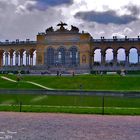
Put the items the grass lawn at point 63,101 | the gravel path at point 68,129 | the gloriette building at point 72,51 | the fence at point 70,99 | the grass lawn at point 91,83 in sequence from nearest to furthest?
the gravel path at point 68,129, the grass lawn at point 63,101, the fence at point 70,99, the grass lawn at point 91,83, the gloriette building at point 72,51

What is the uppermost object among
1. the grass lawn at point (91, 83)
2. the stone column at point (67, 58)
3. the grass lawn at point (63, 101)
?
the stone column at point (67, 58)

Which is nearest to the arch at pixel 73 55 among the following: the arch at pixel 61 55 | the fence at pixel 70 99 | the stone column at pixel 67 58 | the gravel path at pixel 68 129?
the stone column at pixel 67 58

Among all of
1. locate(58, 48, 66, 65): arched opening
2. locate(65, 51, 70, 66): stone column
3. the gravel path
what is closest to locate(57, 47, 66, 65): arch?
locate(58, 48, 66, 65): arched opening

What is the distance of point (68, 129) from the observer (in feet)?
56.5

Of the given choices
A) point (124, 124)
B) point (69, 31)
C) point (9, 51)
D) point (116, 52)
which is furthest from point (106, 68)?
point (124, 124)

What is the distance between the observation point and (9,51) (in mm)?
105750

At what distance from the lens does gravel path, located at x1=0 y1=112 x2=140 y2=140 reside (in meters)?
15.1

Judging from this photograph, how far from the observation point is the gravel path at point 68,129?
1515 cm

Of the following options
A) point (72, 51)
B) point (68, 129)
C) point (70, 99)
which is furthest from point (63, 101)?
point (72, 51)

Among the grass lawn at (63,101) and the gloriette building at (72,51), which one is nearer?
the grass lawn at (63,101)

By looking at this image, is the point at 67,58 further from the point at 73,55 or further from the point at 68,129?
Answer: the point at 68,129

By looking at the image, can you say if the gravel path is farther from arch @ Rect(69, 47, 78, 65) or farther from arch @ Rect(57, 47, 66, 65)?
arch @ Rect(57, 47, 66, 65)

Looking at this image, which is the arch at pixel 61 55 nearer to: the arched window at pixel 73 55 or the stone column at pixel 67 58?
the stone column at pixel 67 58

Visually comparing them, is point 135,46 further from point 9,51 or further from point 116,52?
point 9,51
